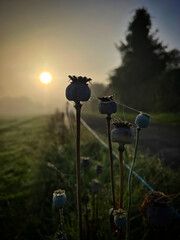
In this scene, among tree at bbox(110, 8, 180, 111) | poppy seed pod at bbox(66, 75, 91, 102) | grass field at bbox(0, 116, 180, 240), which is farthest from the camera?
tree at bbox(110, 8, 180, 111)

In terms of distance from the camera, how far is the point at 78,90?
0.58m

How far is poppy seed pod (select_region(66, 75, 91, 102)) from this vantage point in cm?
58

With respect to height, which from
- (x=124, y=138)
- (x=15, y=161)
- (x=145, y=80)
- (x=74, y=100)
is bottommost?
(x=15, y=161)

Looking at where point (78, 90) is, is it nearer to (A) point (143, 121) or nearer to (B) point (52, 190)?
(A) point (143, 121)

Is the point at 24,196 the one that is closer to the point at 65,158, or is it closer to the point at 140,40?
the point at 65,158

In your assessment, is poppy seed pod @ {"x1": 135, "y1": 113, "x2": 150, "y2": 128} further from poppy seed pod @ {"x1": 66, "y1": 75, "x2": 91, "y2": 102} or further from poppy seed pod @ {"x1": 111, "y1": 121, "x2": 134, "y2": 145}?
poppy seed pod @ {"x1": 66, "y1": 75, "x2": 91, "y2": 102}

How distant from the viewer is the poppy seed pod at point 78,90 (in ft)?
1.91

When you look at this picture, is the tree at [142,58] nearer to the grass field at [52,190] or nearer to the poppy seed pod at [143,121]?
the grass field at [52,190]

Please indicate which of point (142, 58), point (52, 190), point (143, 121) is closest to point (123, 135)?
point (143, 121)

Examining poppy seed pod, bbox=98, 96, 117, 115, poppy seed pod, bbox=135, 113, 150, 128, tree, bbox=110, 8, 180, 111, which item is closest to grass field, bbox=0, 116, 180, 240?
poppy seed pod, bbox=98, 96, 117, 115

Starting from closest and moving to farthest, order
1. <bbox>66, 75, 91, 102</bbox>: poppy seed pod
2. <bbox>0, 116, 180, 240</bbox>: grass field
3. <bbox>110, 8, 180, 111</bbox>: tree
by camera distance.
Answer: <bbox>66, 75, 91, 102</bbox>: poppy seed pod
<bbox>0, 116, 180, 240</bbox>: grass field
<bbox>110, 8, 180, 111</bbox>: tree

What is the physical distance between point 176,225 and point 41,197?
5.19ft

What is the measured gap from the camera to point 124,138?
604 millimetres

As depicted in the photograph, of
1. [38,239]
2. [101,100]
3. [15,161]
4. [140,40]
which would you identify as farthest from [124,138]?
[140,40]
